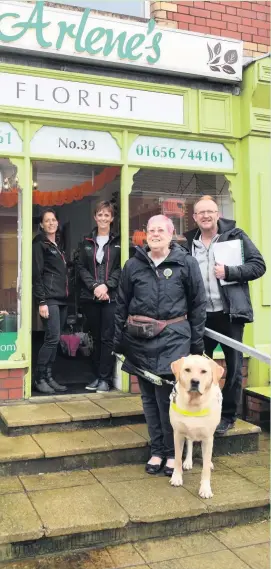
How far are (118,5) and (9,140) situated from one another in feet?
6.63

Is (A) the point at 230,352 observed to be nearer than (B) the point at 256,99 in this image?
Yes

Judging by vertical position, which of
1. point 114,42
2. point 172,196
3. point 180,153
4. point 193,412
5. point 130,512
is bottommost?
point 130,512

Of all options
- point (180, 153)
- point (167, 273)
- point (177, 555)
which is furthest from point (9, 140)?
point (177, 555)

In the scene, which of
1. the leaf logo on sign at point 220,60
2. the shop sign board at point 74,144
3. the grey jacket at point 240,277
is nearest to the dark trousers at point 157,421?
the grey jacket at point 240,277

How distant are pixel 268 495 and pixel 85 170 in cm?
432

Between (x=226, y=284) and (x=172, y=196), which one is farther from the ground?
(x=172, y=196)

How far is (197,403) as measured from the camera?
356 centimetres

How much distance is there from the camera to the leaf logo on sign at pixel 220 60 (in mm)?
5828

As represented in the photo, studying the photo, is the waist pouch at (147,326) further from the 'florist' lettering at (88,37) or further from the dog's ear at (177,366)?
the 'florist' lettering at (88,37)

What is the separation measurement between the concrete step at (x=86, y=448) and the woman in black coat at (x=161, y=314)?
305mm

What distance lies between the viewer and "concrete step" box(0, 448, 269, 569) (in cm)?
319

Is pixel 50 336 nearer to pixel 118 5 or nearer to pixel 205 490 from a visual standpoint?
pixel 205 490

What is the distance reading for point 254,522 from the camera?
3.69 m

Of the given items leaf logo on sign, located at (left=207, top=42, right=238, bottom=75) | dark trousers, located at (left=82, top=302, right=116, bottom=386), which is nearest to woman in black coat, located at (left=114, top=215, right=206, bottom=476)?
dark trousers, located at (left=82, top=302, right=116, bottom=386)
